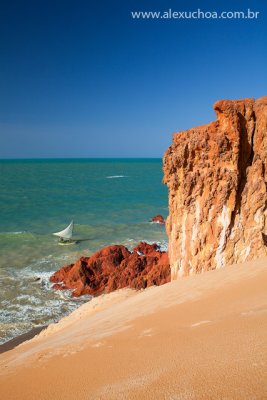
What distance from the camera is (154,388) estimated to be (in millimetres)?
3824

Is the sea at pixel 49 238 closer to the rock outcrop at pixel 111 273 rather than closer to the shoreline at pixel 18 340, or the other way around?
the shoreline at pixel 18 340

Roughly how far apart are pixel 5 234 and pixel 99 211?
16516 mm

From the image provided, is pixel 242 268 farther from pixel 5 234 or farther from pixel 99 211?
pixel 99 211

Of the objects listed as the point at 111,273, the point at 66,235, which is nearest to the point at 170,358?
the point at 111,273

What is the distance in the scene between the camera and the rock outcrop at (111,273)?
60.7 feet

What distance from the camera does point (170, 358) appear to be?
180 inches

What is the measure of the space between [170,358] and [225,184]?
8127 millimetres

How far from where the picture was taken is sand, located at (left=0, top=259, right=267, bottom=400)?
12.1 feet

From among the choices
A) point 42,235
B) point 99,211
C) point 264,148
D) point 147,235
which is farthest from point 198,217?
point 99,211

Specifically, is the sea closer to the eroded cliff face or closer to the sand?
the eroded cliff face

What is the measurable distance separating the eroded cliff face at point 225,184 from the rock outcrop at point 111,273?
5.74 meters

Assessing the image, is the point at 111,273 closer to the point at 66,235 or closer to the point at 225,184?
the point at 225,184

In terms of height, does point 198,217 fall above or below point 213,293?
above

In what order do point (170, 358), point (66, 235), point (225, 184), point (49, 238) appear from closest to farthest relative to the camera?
point (170, 358) < point (225, 184) < point (66, 235) < point (49, 238)
